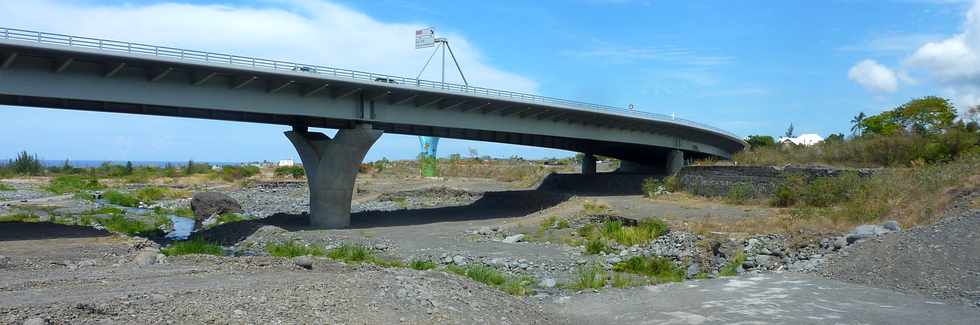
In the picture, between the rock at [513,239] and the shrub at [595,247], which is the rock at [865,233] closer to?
the shrub at [595,247]

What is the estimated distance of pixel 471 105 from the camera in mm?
39156

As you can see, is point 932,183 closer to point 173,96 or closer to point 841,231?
point 841,231

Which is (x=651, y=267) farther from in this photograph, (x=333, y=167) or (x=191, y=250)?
(x=333, y=167)

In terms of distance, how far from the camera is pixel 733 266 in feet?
63.3

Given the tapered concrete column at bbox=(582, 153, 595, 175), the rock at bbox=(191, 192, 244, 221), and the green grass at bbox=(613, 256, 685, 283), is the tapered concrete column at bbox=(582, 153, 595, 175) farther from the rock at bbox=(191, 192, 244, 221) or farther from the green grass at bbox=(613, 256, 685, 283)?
the green grass at bbox=(613, 256, 685, 283)

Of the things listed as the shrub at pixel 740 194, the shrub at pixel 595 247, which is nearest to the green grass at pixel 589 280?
the shrub at pixel 595 247

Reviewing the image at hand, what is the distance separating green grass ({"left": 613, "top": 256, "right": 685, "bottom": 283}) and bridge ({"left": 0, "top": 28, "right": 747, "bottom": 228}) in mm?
16746

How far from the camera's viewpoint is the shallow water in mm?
34062

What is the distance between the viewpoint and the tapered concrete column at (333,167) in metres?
34.4

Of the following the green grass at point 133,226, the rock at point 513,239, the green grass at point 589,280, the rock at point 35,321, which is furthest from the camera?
the green grass at point 133,226

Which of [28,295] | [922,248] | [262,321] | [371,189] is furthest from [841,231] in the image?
[371,189]

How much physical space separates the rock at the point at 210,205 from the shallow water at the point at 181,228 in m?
0.85

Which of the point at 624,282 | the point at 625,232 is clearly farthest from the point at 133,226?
the point at 624,282

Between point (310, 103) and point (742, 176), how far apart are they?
23486 millimetres
